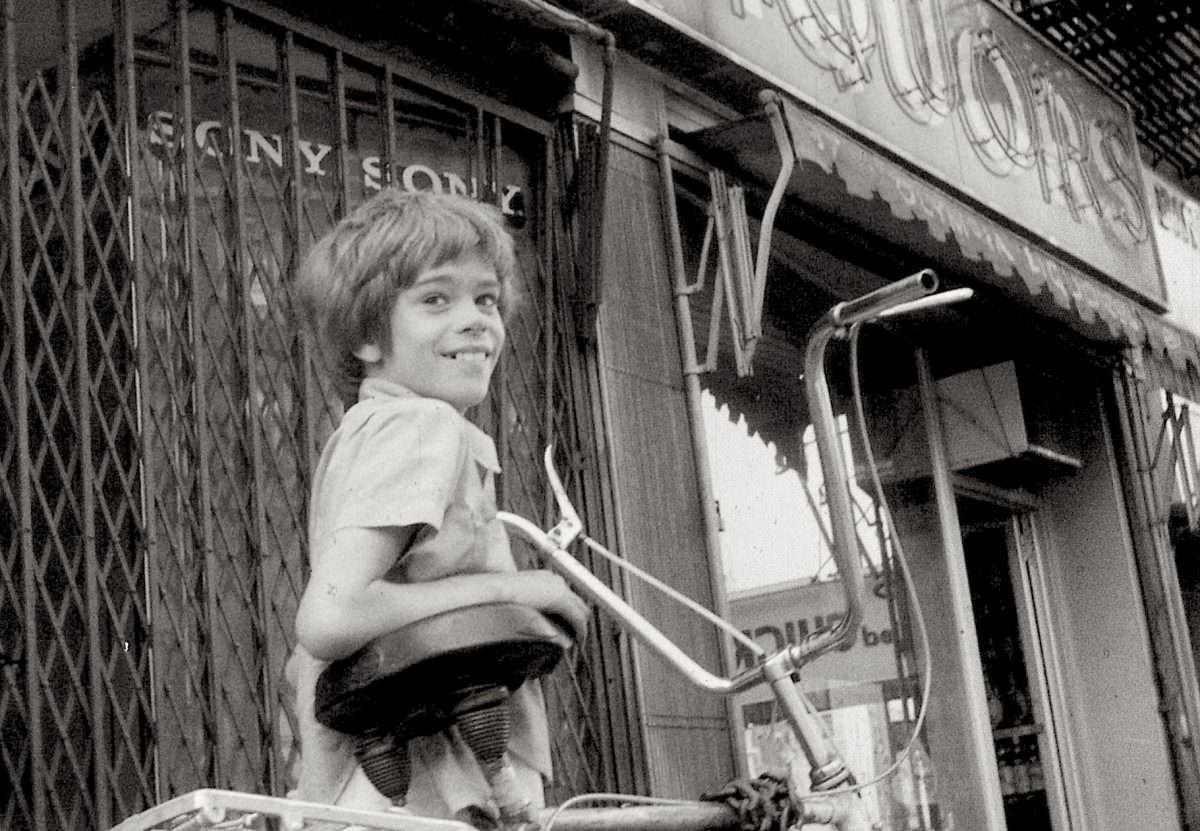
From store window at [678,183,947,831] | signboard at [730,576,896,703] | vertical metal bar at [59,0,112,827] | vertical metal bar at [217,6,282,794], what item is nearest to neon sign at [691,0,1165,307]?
store window at [678,183,947,831]

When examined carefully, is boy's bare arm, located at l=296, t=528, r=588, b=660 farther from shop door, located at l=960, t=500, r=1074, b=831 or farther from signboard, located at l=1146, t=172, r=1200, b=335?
signboard, located at l=1146, t=172, r=1200, b=335

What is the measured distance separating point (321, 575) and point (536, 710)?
15.8 inches

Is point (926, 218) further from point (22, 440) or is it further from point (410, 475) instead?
point (410, 475)

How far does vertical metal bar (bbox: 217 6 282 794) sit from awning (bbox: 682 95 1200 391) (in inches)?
84.5

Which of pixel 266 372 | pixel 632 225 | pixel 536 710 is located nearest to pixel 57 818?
pixel 266 372

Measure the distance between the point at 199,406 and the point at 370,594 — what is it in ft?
8.33

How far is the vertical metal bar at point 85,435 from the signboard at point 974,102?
7.81ft

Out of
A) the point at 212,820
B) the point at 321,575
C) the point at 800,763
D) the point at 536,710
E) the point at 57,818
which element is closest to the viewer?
the point at 212,820

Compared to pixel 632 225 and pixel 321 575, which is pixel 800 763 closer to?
pixel 632 225

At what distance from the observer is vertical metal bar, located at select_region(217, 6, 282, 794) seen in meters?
4.56

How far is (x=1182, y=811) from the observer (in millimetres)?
9086

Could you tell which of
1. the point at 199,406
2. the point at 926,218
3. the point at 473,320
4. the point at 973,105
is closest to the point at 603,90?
the point at 926,218

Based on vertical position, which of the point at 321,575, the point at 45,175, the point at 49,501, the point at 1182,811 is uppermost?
the point at 45,175

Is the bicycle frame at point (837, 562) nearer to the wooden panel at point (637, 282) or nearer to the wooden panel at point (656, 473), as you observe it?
the wooden panel at point (656, 473)
